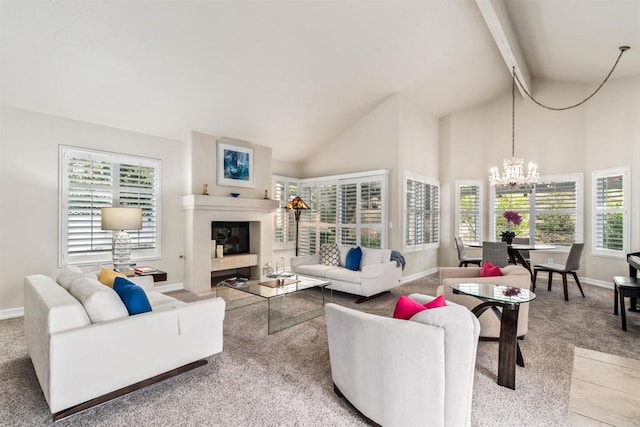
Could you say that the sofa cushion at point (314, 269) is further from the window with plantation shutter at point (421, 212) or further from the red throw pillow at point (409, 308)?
the red throw pillow at point (409, 308)

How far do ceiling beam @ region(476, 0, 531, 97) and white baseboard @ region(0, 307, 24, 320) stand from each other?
21.7ft

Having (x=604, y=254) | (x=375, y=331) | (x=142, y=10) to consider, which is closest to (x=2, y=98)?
(x=142, y=10)

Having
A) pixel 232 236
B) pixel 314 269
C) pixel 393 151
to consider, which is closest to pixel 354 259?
pixel 314 269

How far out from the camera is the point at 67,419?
2012 millimetres

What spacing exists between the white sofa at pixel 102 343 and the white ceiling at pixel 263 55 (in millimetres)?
2424

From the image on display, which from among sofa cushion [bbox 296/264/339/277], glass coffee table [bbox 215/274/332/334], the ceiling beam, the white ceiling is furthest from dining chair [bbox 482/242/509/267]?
the white ceiling

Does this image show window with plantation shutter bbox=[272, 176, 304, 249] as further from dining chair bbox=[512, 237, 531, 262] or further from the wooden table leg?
the wooden table leg

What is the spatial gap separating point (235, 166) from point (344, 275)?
110 inches

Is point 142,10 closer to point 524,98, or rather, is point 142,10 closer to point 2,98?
point 2,98

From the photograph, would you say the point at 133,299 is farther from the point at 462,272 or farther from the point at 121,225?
the point at 462,272

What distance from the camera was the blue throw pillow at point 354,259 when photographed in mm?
A: 5047

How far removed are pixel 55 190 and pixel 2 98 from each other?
116 cm

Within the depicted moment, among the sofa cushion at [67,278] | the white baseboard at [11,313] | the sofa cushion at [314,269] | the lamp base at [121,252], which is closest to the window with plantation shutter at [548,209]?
the sofa cushion at [314,269]

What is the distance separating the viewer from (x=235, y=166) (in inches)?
227
